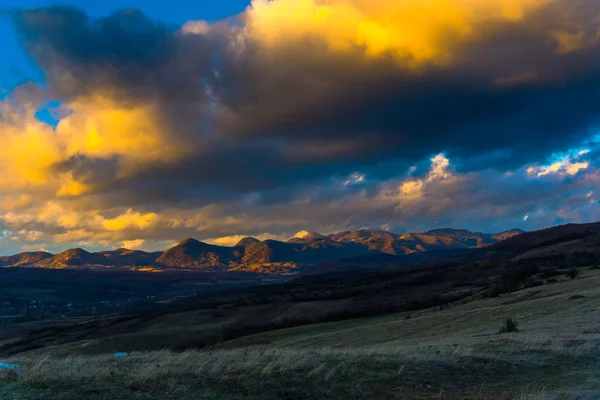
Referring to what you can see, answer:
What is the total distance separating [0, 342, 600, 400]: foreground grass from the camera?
43.1 ft

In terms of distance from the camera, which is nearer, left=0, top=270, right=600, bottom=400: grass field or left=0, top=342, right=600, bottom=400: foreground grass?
left=0, top=342, right=600, bottom=400: foreground grass

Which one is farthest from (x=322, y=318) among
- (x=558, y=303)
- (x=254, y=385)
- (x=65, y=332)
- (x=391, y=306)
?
(x=254, y=385)

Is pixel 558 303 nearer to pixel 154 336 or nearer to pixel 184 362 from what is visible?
pixel 184 362

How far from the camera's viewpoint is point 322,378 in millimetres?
15578

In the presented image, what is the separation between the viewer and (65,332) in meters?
154

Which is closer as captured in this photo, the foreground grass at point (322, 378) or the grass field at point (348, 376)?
the foreground grass at point (322, 378)

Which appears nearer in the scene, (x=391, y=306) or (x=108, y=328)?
(x=391, y=306)

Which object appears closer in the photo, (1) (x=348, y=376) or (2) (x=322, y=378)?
(2) (x=322, y=378)

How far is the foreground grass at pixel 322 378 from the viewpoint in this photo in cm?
1314

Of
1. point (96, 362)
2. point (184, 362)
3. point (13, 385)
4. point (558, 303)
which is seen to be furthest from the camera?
point (558, 303)

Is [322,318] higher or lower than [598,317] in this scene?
lower

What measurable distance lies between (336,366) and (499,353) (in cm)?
866

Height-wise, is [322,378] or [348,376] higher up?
[322,378]

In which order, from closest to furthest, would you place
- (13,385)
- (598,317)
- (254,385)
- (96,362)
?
(13,385)
(254,385)
(96,362)
(598,317)
